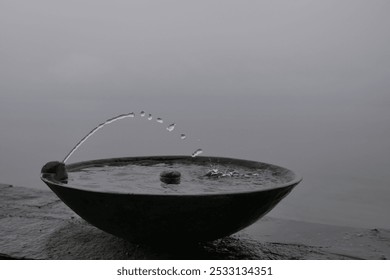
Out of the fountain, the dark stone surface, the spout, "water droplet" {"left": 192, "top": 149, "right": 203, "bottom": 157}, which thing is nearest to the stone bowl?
the fountain

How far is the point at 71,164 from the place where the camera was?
2912mm

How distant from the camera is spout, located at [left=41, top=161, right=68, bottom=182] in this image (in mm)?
2496

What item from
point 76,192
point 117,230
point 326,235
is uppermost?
point 76,192

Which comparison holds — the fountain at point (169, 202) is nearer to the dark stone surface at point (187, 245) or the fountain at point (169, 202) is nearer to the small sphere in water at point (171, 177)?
the small sphere in water at point (171, 177)

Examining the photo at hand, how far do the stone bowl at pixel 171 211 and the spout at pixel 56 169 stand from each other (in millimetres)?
322

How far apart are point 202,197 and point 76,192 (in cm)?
62

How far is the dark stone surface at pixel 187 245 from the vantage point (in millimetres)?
2529

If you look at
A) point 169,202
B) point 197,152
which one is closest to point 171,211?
point 169,202

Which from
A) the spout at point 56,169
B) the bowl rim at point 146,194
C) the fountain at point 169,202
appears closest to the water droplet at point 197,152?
the bowl rim at point 146,194

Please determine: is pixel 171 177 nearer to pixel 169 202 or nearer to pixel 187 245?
pixel 187 245

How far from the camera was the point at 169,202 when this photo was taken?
75.5 inches

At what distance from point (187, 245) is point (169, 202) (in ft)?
2.48
